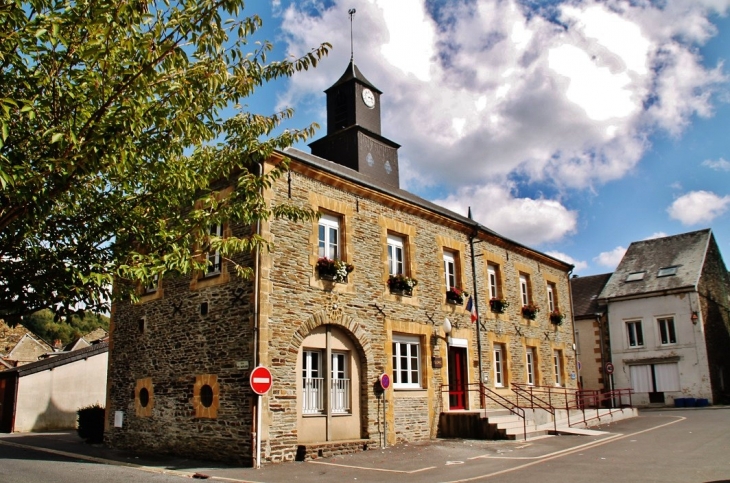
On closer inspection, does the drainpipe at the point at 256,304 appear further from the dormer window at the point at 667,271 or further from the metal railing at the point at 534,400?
the dormer window at the point at 667,271

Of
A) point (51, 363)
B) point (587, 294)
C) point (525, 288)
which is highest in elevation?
point (587, 294)

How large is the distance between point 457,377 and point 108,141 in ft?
45.6

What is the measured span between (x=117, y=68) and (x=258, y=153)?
357cm

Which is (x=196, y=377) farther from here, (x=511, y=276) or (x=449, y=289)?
(x=511, y=276)

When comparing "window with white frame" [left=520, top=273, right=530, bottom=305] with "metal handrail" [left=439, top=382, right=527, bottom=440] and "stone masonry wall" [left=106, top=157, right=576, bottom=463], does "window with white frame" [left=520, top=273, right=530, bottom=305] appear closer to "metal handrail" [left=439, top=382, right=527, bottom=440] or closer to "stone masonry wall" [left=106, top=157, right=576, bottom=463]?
"stone masonry wall" [left=106, top=157, right=576, bottom=463]

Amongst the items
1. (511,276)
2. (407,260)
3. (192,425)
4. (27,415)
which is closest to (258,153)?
(192,425)

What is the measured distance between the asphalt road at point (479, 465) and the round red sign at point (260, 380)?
143cm

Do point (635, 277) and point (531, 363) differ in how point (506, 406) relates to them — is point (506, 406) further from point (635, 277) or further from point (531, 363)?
point (635, 277)

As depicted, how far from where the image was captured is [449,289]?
58.2 feet

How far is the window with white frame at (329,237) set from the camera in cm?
1430

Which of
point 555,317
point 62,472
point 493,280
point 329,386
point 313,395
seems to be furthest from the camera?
point 555,317

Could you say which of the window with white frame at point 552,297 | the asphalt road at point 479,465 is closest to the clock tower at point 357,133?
the window with white frame at point 552,297

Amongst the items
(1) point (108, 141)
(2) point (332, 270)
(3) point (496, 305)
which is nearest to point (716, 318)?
(3) point (496, 305)

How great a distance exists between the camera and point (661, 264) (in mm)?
31984
